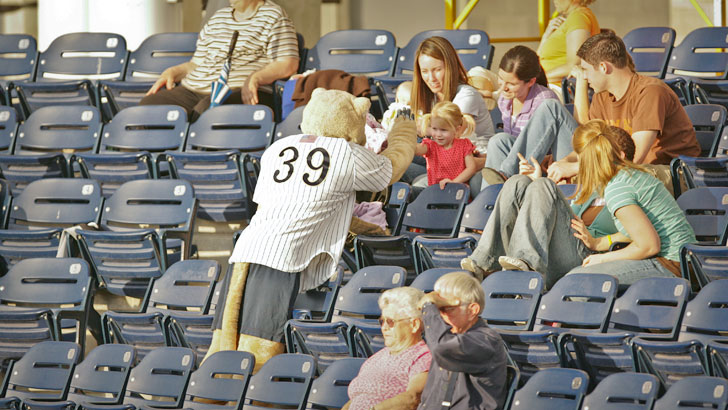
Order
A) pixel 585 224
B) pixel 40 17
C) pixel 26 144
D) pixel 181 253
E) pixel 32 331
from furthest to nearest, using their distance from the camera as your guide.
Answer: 1. pixel 40 17
2. pixel 26 144
3. pixel 181 253
4. pixel 32 331
5. pixel 585 224

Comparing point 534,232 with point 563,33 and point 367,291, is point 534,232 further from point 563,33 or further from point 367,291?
point 563,33

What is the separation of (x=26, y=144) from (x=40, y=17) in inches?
76.1

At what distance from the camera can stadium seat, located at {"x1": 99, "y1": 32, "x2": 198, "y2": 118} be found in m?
7.67

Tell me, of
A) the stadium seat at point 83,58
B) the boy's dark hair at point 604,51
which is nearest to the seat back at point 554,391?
the boy's dark hair at point 604,51

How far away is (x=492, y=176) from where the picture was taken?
5.56 meters

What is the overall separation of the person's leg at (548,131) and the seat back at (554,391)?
190cm

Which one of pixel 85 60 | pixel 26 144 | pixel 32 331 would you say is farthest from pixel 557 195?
pixel 85 60

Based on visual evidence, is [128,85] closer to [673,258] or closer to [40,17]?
[40,17]

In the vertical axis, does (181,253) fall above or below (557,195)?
below

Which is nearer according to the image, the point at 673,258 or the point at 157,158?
Result: the point at 673,258

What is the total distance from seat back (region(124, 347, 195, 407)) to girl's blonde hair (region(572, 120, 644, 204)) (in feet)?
5.81

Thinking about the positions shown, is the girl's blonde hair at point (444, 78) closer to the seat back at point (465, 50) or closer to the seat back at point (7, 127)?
the seat back at point (465, 50)

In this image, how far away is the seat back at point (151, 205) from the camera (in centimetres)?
599

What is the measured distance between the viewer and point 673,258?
4.67 metres
